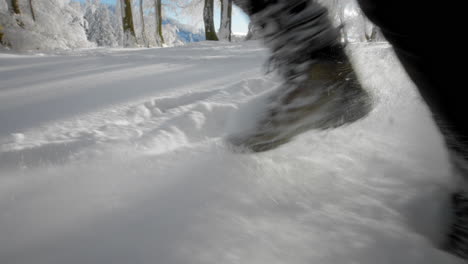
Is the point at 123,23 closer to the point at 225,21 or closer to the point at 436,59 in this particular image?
the point at 225,21

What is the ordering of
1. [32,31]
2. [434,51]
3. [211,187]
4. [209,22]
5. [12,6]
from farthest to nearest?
[209,22]
[12,6]
[32,31]
[211,187]
[434,51]

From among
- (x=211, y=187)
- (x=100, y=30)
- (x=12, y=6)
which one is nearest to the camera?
(x=211, y=187)

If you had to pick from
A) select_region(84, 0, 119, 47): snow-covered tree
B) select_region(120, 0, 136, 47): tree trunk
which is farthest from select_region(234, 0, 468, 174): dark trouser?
select_region(84, 0, 119, 47): snow-covered tree

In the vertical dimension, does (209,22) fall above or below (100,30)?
below

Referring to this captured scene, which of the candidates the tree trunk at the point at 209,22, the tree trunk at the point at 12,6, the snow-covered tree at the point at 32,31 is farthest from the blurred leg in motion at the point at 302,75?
the tree trunk at the point at 12,6

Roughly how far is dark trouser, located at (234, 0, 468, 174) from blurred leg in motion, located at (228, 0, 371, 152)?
0.77 feet

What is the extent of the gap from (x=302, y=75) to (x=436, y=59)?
1.16 ft

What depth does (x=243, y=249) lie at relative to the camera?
0.42 metres

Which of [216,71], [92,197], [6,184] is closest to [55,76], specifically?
[216,71]

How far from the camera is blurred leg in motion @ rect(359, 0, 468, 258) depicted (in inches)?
13.7

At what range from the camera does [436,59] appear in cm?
37

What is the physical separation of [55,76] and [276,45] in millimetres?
1727

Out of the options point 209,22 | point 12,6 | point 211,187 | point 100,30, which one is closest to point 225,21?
point 209,22

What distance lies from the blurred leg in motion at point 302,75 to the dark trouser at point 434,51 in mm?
236
